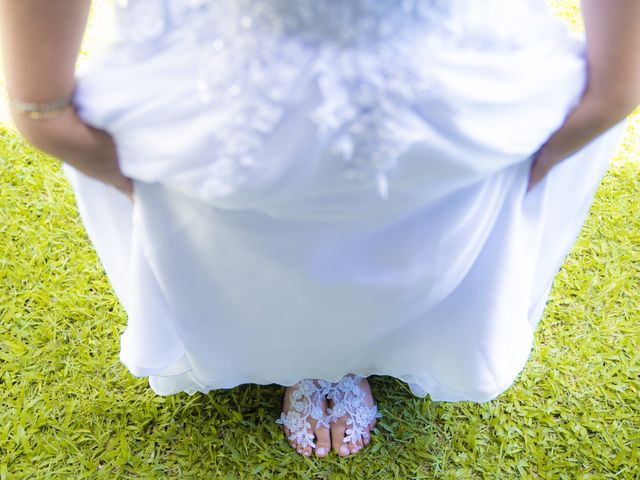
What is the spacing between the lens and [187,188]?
1025 mm

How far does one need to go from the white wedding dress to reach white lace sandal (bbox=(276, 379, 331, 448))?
321 mm

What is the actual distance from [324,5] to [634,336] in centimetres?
157

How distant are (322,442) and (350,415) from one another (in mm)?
101

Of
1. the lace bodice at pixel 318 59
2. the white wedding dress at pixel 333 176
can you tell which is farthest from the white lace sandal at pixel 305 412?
the lace bodice at pixel 318 59

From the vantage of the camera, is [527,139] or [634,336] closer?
[527,139]

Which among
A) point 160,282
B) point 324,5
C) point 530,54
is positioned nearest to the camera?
point 324,5

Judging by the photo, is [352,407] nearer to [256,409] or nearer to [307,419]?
[307,419]

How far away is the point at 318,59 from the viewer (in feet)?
2.99

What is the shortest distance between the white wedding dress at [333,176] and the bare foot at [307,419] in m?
0.33

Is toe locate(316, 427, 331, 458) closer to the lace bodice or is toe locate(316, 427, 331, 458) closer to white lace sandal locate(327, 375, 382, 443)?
white lace sandal locate(327, 375, 382, 443)

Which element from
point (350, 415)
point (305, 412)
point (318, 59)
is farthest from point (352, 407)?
point (318, 59)

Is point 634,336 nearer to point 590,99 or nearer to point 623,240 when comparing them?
point 623,240

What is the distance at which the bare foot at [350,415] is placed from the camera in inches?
70.6

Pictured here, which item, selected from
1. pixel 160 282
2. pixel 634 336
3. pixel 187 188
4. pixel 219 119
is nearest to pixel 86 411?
pixel 160 282
